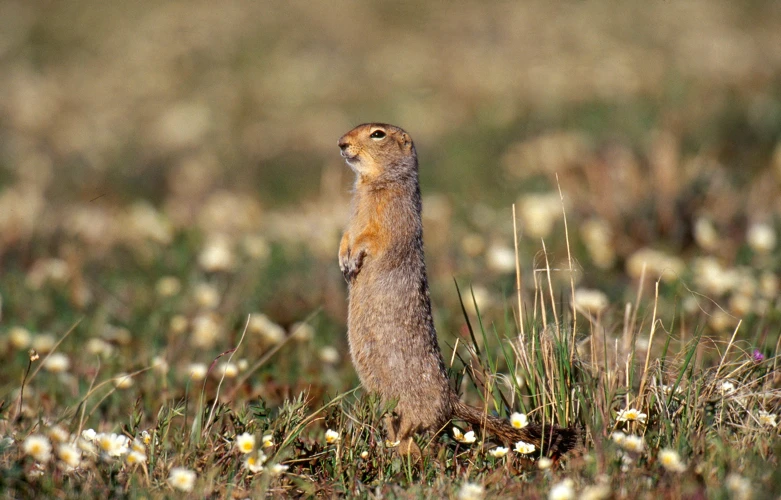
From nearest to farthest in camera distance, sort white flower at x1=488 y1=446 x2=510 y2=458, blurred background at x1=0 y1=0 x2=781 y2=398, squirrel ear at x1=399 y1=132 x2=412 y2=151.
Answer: white flower at x1=488 y1=446 x2=510 y2=458 → squirrel ear at x1=399 y1=132 x2=412 y2=151 → blurred background at x1=0 y1=0 x2=781 y2=398

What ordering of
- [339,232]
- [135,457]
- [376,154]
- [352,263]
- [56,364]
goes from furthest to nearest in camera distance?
1. [339,232]
2. [56,364]
3. [376,154]
4. [352,263]
5. [135,457]

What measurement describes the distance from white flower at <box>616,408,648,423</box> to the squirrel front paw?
4.03 ft

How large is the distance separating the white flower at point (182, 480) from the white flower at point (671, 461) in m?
1.59

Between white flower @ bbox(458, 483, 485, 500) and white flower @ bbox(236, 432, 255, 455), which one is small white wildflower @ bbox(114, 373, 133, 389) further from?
white flower @ bbox(458, 483, 485, 500)

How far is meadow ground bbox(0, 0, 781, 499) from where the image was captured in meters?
3.28

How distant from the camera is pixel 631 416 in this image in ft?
11.0

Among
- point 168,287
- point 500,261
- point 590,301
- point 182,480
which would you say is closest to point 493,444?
point 182,480

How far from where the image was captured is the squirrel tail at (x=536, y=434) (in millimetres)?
3348

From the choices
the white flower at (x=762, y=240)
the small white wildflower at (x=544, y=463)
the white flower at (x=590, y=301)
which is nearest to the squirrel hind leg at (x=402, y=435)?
the small white wildflower at (x=544, y=463)

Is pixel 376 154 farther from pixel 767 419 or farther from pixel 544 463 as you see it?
pixel 767 419

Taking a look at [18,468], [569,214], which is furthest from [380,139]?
[569,214]

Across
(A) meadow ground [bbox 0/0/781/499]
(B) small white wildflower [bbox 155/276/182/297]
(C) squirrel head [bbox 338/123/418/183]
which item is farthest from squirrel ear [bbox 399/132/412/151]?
(B) small white wildflower [bbox 155/276/182/297]

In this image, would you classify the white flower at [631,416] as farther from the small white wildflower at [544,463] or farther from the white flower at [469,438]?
the white flower at [469,438]

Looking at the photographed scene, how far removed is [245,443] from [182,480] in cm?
28
